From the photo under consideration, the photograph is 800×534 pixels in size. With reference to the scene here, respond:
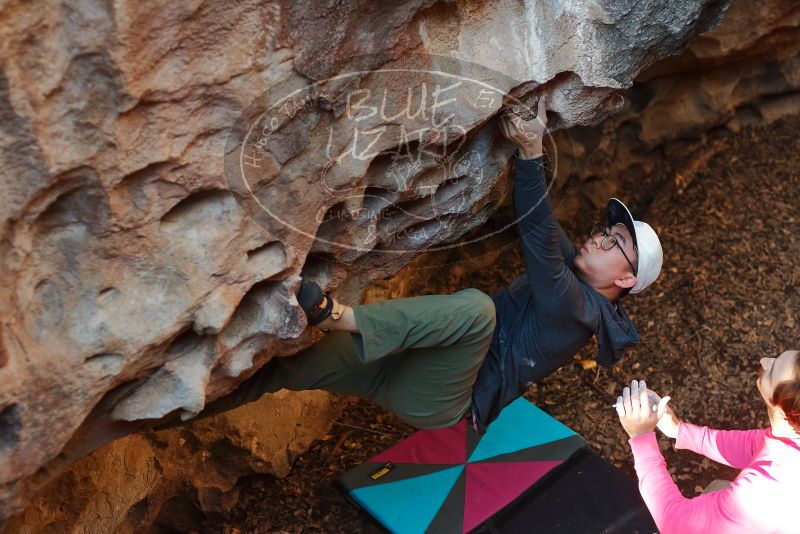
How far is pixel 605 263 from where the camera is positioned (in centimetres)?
227

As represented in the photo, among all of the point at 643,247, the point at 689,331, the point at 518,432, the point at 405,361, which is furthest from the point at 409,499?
the point at 689,331

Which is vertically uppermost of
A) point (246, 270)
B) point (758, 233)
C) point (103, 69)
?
point (103, 69)

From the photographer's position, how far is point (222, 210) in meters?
1.62

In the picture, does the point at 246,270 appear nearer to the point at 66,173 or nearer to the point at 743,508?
the point at 66,173

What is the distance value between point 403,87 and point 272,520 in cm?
153

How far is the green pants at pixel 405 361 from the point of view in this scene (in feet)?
6.08

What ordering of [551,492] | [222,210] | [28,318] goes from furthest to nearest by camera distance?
[551,492], [222,210], [28,318]

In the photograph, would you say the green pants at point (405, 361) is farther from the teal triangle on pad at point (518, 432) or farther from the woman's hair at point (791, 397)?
the woman's hair at point (791, 397)

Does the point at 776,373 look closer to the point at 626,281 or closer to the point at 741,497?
the point at 741,497

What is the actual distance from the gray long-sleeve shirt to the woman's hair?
44cm

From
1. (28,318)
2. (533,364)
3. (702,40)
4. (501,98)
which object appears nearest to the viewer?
(28,318)

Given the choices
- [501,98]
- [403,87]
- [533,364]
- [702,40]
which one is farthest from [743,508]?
[702,40]

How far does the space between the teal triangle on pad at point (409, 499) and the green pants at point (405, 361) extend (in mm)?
437

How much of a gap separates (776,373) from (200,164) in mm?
1465
